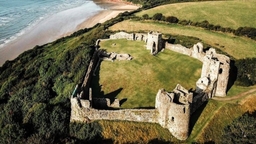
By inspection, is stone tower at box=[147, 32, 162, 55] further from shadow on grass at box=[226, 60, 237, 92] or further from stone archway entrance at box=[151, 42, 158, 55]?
shadow on grass at box=[226, 60, 237, 92]

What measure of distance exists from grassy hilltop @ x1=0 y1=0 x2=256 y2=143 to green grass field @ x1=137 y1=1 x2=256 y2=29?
30.7 feet

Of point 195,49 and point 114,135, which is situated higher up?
point 195,49

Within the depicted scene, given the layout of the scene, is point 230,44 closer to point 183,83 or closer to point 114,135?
point 183,83

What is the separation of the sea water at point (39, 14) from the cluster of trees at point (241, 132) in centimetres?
6121

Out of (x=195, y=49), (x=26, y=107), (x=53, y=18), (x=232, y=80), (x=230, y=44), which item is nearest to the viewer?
(x=26, y=107)

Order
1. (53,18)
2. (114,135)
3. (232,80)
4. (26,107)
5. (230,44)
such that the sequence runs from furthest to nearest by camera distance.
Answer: (53,18)
(230,44)
(232,80)
(26,107)
(114,135)

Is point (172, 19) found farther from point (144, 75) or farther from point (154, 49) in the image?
point (144, 75)

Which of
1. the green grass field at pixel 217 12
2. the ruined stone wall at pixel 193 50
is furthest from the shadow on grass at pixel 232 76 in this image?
the green grass field at pixel 217 12

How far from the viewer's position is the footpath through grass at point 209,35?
57.8 metres

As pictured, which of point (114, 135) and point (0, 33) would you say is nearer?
point (114, 135)

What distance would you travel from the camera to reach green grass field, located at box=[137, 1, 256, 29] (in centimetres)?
7764

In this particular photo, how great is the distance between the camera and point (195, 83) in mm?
42188

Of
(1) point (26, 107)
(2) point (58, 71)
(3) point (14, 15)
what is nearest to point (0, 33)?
(3) point (14, 15)

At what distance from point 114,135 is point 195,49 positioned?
21.6 m
